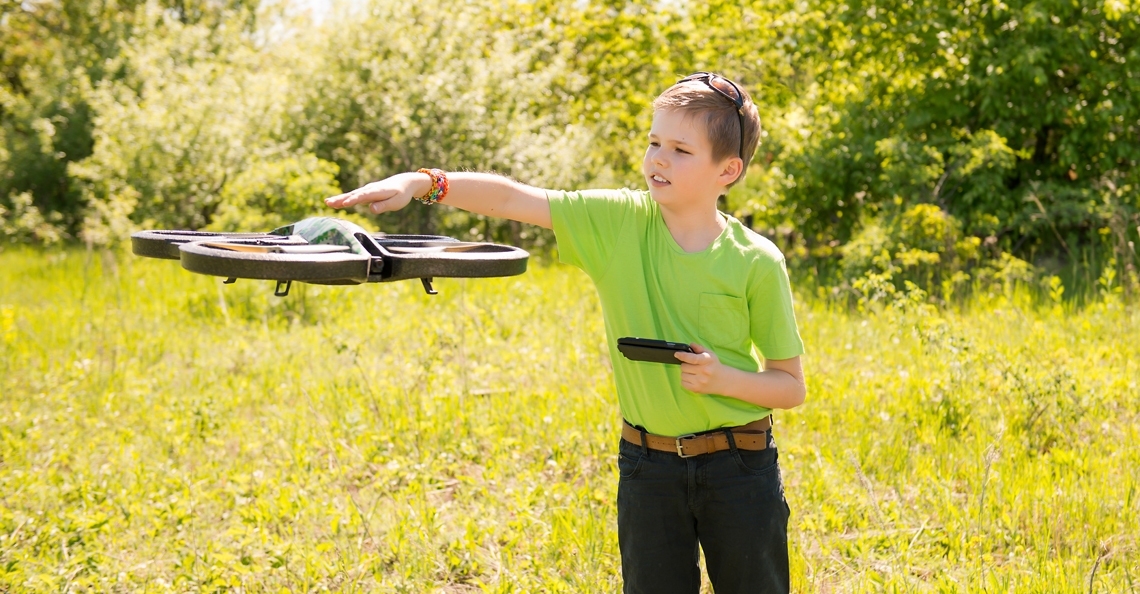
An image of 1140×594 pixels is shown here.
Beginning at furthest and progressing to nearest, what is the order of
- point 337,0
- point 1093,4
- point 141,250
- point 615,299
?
point 337,0
point 1093,4
point 615,299
point 141,250

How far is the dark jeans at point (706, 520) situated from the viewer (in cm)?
220

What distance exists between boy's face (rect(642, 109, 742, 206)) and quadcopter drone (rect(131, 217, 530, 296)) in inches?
15.6

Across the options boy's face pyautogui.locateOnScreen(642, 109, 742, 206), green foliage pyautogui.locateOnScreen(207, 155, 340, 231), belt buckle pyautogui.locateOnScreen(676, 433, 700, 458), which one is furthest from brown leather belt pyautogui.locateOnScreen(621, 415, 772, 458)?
green foliage pyautogui.locateOnScreen(207, 155, 340, 231)

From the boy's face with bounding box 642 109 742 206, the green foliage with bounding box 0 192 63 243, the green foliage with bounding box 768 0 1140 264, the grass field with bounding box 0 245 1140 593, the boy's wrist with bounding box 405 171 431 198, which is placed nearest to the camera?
the boy's wrist with bounding box 405 171 431 198

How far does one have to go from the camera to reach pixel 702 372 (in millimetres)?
2072

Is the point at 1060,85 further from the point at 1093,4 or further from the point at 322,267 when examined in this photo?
the point at 322,267

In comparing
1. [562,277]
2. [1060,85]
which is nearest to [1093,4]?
[1060,85]

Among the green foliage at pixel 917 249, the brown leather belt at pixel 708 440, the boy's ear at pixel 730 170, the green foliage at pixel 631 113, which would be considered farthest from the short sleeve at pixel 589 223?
the green foliage at pixel 631 113

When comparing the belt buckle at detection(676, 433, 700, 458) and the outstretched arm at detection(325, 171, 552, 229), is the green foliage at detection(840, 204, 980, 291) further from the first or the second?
the outstretched arm at detection(325, 171, 552, 229)

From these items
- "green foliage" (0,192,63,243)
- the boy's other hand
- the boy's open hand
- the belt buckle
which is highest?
the boy's other hand

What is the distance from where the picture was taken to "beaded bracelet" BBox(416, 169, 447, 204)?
6.72 feet

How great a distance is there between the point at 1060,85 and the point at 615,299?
7188mm

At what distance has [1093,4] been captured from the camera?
7316 millimetres

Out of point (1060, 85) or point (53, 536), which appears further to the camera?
point (1060, 85)
